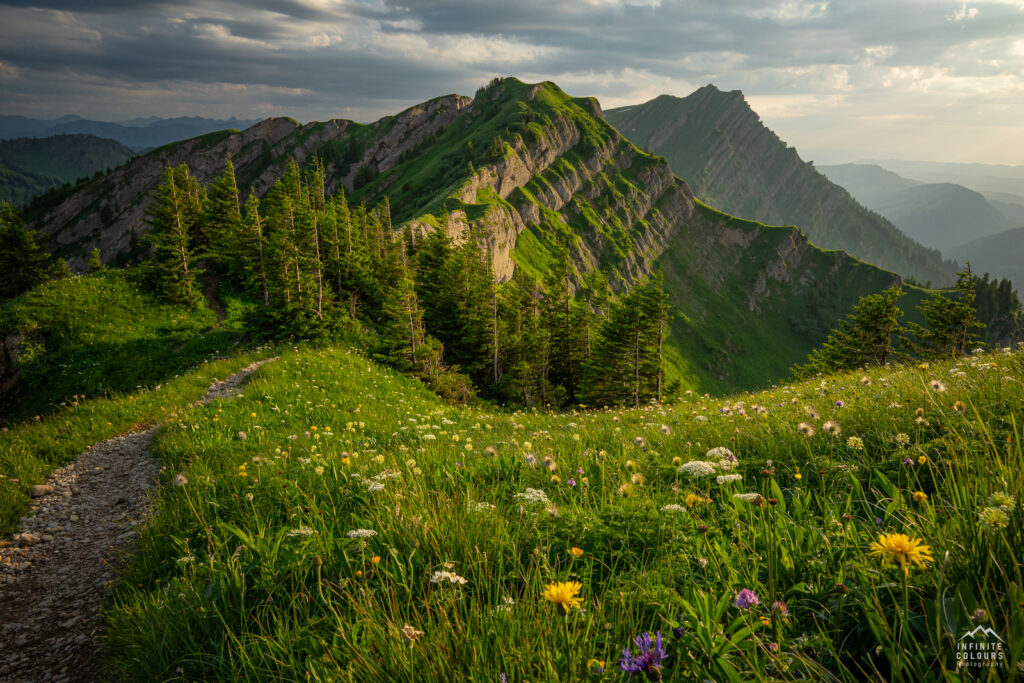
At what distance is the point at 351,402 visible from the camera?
13992mm

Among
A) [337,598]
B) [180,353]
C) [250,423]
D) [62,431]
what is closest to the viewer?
[337,598]

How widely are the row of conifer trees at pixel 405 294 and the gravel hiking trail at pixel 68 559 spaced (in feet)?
77.1

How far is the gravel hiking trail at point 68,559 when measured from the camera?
14.7 ft


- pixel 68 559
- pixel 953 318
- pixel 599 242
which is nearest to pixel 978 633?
pixel 68 559

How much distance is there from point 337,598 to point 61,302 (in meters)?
42.8

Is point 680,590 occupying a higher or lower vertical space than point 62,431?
higher

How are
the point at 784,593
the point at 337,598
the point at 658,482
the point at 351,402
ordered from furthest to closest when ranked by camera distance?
the point at 351,402
the point at 658,482
the point at 337,598
the point at 784,593

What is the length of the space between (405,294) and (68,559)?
90.3 feet

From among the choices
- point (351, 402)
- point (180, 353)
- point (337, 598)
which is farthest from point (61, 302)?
point (337, 598)

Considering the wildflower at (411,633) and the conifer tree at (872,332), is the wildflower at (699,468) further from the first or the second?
the conifer tree at (872,332)

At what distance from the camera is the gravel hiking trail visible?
14.7 feet

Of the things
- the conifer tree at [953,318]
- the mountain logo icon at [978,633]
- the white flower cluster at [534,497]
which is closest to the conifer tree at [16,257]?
the white flower cluster at [534,497]

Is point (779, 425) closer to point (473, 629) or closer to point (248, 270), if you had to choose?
point (473, 629)

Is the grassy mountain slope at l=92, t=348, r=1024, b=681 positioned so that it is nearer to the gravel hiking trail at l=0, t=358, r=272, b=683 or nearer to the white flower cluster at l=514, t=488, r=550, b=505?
the white flower cluster at l=514, t=488, r=550, b=505
